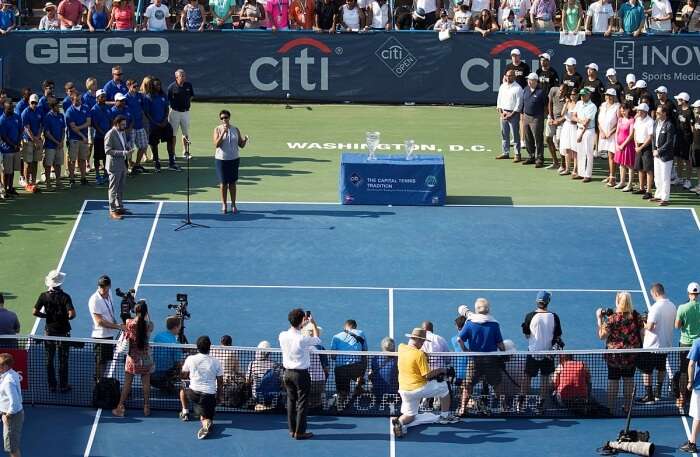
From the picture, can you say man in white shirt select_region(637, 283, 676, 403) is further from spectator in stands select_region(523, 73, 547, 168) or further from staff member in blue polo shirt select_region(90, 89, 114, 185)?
staff member in blue polo shirt select_region(90, 89, 114, 185)

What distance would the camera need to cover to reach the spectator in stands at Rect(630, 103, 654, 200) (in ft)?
88.4

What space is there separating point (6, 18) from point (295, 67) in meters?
6.63

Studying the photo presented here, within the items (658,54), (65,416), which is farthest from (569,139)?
(65,416)

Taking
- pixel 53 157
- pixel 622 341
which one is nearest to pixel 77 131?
pixel 53 157

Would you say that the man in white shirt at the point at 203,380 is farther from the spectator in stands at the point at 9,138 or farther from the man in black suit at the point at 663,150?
the man in black suit at the point at 663,150

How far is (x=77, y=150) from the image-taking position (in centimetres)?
2781

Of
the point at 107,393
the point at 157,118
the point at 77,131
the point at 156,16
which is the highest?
the point at 156,16

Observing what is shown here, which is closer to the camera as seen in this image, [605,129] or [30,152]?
[30,152]

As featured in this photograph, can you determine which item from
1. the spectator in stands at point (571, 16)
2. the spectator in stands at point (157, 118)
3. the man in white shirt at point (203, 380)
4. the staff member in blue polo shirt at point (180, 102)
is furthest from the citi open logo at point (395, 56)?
the man in white shirt at point (203, 380)

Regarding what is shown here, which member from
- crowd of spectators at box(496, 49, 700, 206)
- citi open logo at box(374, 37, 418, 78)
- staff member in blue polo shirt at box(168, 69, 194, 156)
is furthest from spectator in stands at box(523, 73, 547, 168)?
staff member in blue polo shirt at box(168, 69, 194, 156)

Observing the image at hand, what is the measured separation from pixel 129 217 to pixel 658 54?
13.7 m

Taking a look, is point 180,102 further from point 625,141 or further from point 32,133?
point 625,141

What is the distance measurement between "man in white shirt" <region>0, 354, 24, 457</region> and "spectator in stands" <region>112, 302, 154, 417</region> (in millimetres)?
1881

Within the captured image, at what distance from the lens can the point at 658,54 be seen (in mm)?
33656
